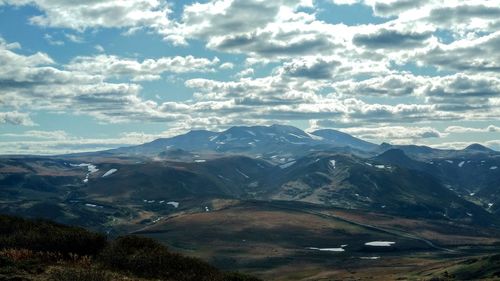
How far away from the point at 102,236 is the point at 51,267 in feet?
28.2

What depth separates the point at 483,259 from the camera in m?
163

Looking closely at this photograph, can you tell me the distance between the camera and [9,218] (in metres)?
45.9

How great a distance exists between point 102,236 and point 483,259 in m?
155

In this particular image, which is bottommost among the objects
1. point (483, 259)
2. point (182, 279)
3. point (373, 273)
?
point (373, 273)

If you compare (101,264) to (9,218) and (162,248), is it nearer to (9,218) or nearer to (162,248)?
(162,248)

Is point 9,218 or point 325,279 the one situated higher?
point 9,218

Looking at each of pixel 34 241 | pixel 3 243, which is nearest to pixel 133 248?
pixel 34 241

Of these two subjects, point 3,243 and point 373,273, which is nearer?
point 3,243

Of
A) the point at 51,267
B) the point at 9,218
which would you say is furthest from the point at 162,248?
the point at 9,218

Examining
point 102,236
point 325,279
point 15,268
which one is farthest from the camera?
point 325,279

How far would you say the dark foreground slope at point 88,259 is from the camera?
→ 90.9 feet

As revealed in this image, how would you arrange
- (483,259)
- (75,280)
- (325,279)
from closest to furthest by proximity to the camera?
1. (75,280)
2. (483,259)
3. (325,279)

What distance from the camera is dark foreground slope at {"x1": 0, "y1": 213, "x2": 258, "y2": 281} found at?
27703 mm

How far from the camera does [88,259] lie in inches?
1245
